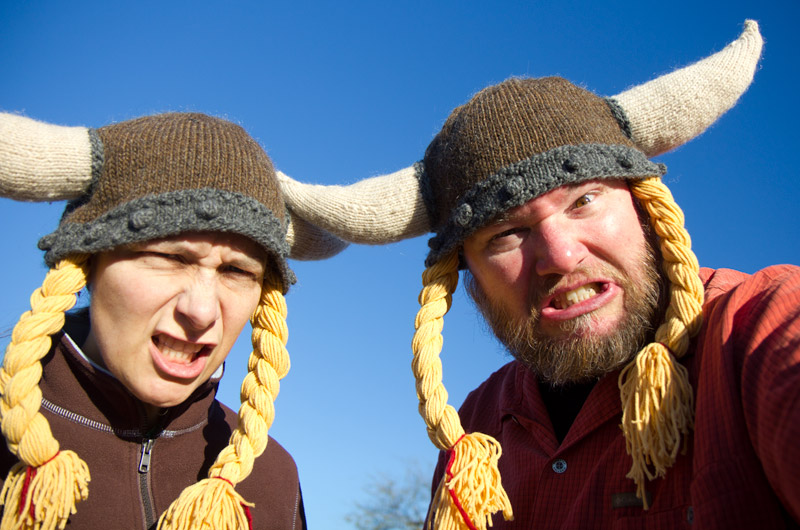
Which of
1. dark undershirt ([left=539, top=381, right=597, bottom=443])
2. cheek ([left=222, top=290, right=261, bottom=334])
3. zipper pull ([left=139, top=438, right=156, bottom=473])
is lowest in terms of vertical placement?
zipper pull ([left=139, top=438, right=156, bottom=473])

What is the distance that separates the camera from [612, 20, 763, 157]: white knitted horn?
9.09ft

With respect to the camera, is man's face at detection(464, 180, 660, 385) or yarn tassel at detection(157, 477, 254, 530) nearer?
yarn tassel at detection(157, 477, 254, 530)

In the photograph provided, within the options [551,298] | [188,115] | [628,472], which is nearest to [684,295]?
[551,298]

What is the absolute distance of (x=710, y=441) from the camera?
172 cm

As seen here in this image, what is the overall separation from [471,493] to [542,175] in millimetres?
1194

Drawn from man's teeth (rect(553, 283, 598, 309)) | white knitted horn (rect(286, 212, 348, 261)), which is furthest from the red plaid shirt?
white knitted horn (rect(286, 212, 348, 261))

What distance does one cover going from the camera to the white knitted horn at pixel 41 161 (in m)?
2.47

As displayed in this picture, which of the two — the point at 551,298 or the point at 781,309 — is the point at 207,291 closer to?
the point at 551,298

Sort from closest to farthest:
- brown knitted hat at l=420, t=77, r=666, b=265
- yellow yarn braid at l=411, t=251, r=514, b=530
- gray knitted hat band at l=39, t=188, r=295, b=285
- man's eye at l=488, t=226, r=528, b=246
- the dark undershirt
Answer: yellow yarn braid at l=411, t=251, r=514, b=530 < gray knitted hat band at l=39, t=188, r=295, b=285 < brown knitted hat at l=420, t=77, r=666, b=265 < man's eye at l=488, t=226, r=528, b=246 < the dark undershirt

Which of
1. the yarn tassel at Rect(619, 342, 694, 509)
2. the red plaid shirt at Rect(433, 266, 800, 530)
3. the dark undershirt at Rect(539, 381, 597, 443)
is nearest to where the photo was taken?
the red plaid shirt at Rect(433, 266, 800, 530)

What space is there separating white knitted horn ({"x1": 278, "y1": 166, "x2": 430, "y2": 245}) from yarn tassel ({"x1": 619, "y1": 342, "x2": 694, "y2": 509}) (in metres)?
1.23

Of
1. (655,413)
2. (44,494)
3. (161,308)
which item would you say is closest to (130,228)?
(161,308)

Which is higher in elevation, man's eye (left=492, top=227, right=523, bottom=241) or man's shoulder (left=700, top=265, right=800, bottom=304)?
man's eye (left=492, top=227, right=523, bottom=241)

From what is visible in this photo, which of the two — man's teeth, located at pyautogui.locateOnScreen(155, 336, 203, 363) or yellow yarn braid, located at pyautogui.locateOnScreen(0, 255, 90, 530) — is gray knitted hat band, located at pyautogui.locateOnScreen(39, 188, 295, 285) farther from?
man's teeth, located at pyautogui.locateOnScreen(155, 336, 203, 363)
